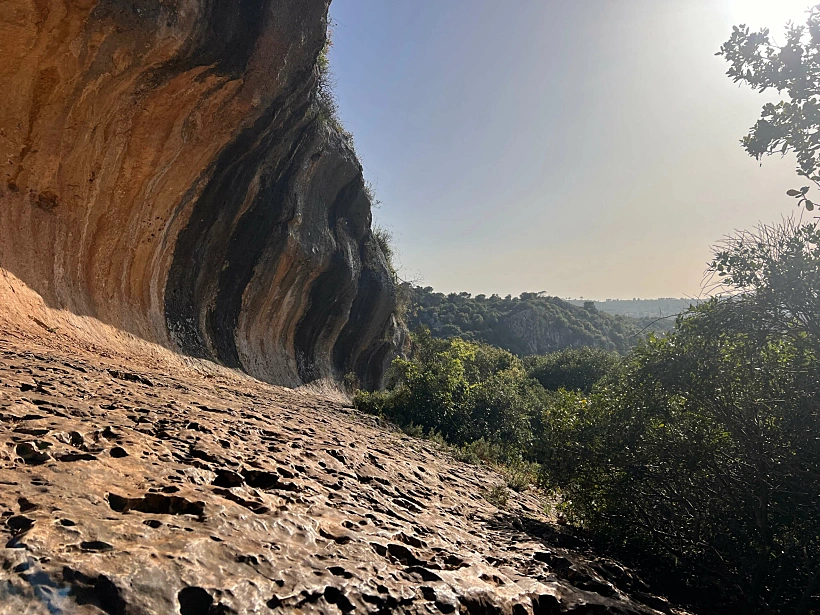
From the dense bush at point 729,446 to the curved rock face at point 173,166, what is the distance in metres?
9.31

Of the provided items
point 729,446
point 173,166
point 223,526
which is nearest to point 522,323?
point 173,166

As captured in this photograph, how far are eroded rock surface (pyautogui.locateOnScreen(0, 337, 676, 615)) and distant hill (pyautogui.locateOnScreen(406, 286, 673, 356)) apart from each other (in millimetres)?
50883

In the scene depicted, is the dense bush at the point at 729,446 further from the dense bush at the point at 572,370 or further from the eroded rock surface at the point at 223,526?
the dense bush at the point at 572,370

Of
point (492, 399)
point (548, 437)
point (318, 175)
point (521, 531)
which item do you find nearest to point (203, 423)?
point (521, 531)

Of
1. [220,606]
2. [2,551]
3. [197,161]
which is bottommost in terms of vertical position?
[220,606]

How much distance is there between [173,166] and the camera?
1075 cm

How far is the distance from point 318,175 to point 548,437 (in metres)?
12.7

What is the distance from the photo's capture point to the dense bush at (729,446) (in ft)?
14.1

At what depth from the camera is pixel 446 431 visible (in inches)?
502

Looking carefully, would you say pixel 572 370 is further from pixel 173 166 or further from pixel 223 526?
pixel 223 526

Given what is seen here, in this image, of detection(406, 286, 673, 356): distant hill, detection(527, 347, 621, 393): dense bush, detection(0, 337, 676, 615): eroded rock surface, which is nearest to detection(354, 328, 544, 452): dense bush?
detection(0, 337, 676, 615): eroded rock surface

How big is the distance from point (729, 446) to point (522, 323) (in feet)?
202

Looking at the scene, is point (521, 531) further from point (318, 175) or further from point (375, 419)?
point (318, 175)

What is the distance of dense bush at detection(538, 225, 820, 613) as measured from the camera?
4.29 metres
